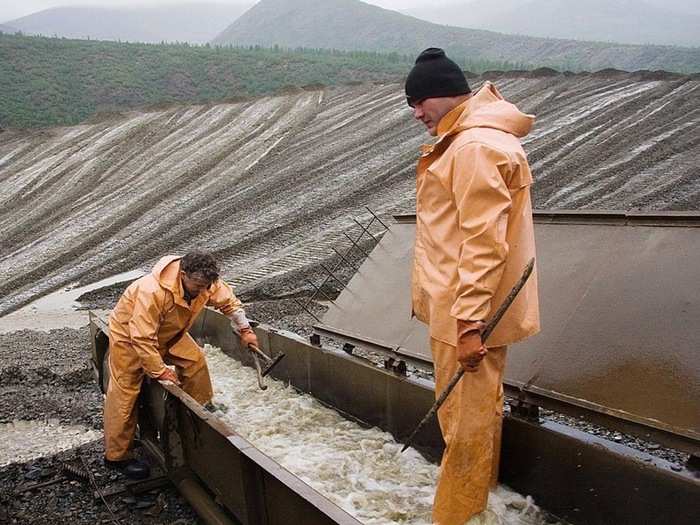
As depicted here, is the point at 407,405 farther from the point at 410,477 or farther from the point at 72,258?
the point at 72,258

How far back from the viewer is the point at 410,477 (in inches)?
155

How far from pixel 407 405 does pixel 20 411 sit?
384 centimetres

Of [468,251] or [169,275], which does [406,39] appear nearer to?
[169,275]

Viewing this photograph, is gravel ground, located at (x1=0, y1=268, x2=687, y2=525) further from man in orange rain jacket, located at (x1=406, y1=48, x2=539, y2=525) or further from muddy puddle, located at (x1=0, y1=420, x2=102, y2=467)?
man in orange rain jacket, located at (x1=406, y1=48, x2=539, y2=525)

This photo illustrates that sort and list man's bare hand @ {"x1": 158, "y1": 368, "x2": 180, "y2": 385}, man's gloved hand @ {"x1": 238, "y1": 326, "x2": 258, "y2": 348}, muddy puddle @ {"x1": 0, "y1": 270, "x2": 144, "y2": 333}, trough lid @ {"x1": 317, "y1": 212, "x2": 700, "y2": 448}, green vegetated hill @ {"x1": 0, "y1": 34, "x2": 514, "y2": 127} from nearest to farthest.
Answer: trough lid @ {"x1": 317, "y1": 212, "x2": 700, "y2": 448}
man's bare hand @ {"x1": 158, "y1": 368, "x2": 180, "y2": 385}
man's gloved hand @ {"x1": 238, "y1": 326, "x2": 258, "y2": 348}
muddy puddle @ {"x1": 0, "y1": 270, "x2": 144, "y2": 333}
green vegetated hill @ {"x1": 0, "y1": 34, "x2": 514, "y2": 127}

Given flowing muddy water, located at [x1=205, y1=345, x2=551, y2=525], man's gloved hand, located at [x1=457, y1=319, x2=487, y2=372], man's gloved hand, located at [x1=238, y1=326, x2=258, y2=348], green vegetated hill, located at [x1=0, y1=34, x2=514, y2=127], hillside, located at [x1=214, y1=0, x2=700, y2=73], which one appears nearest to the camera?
man's gloved hand, located at [x1=457, y1=319, x2=487, y2=372]

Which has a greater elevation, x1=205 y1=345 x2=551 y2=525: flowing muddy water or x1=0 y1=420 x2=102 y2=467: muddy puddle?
x1=205 y1=345 x2=551 y2=525: flowing muddy water

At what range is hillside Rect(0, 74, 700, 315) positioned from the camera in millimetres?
12492

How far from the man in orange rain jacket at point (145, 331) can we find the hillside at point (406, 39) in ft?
139

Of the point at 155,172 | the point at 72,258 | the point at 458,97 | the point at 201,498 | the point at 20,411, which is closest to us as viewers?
the point at 458,97

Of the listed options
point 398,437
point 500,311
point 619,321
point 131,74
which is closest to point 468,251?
point 500,311

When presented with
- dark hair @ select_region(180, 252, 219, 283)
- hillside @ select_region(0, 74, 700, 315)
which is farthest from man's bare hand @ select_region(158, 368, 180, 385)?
hillside @ select_region(0, 74, 700, 315)

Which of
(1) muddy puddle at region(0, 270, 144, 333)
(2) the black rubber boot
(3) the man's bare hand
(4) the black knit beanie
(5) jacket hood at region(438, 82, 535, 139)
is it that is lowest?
(1) muddy puddle at region(0, 270, 144, 333)

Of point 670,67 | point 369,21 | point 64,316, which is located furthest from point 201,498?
point 369,21
